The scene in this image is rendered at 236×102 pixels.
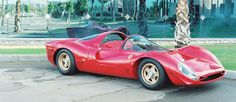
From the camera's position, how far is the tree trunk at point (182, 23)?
11.9 metres

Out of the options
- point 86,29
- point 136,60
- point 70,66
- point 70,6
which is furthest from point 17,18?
point 136,60

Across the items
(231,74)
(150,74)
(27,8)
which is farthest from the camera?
(27,8)

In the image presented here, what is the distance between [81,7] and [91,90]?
14.8 meters

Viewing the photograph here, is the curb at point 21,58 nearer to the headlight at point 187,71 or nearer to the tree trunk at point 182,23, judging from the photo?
the tree trunk at point 182,23

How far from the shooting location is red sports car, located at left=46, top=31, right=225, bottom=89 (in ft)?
21.9

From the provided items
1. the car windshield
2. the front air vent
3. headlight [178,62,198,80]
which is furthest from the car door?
the front air vent

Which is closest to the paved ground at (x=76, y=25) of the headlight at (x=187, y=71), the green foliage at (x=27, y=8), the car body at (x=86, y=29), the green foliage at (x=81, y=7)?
the car body at (x=86, y=29)

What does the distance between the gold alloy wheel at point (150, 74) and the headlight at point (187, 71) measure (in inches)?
17.8

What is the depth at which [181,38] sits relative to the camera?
40.2 ft

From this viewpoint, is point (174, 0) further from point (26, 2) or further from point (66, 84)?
point (66, 84)

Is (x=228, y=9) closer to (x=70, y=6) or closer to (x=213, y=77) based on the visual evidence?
(x=70, y=6)

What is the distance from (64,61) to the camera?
8594 millimetres

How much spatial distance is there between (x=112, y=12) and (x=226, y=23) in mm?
6640

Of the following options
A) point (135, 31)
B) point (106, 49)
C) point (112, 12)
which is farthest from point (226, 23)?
point (106, 49)
